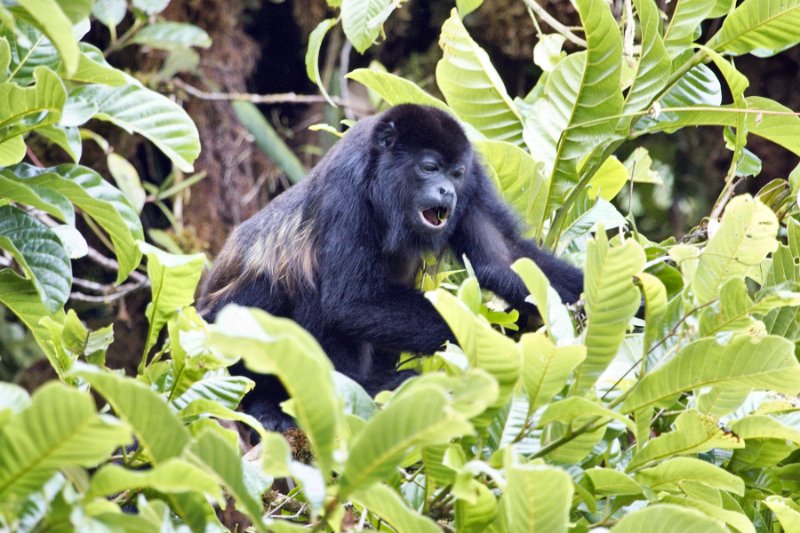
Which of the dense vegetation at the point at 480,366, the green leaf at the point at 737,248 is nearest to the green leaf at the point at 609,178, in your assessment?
the dense vegetation at the point at 480,366

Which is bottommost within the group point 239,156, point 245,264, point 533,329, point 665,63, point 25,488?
point 239,156

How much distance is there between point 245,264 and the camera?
335cm

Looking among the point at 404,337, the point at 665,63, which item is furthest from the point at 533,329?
the point at 665,63

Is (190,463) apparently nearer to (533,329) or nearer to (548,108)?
(548,108)

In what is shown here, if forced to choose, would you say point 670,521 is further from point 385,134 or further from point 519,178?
point 385,134

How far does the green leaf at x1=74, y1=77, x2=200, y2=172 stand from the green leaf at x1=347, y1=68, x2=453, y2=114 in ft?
2.41

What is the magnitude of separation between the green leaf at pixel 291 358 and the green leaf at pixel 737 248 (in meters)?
0.77

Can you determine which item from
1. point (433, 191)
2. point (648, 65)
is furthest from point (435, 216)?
point (648, 65)

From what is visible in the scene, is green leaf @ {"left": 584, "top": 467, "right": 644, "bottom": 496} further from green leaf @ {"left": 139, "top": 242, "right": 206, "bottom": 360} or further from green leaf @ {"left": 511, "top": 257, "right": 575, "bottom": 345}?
green leaf @ {"left": 139, "top": 242, "right": 206, "bottom": 360}

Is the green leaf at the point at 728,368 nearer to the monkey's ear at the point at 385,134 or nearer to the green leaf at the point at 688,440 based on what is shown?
the green leaf at the point at 688,440

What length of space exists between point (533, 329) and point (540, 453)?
1163 millimetres

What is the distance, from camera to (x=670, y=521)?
1209 mm

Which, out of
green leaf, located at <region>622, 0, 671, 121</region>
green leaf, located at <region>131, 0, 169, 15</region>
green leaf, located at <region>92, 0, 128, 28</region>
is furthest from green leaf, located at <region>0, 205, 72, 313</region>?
green leaf, located at <region>131, 0, 169, 15</region>

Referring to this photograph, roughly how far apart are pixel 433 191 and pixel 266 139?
2626 mm
